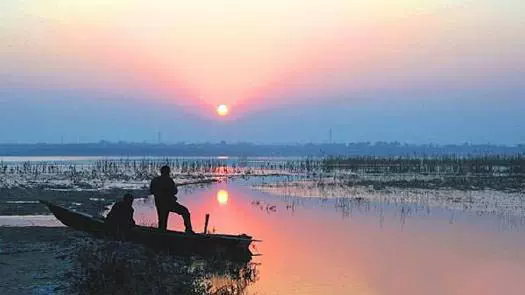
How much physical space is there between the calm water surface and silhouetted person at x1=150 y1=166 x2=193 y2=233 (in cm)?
205

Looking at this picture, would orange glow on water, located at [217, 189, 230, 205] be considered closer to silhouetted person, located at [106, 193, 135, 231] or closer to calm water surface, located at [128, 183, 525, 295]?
calm water surface, located at [128, 183, 525, 295]

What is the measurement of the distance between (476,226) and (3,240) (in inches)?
549

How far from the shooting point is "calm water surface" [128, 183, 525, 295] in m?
12.5

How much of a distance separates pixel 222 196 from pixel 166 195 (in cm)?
1732

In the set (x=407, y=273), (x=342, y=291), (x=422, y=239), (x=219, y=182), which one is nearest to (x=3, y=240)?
(x=342, y=291)

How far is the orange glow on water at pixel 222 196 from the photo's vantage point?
28.2 m

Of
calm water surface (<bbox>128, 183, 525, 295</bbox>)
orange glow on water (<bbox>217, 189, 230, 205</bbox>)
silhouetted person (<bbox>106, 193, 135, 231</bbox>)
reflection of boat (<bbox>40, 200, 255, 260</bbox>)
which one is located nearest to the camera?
calm water surface (<bbox>128, 183, 525, 295</bbox>)

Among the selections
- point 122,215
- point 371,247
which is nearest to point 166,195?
point 122,215

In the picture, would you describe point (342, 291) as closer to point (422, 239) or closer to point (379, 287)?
point (379, 287)

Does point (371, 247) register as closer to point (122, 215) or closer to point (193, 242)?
point (193, 242)

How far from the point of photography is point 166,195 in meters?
13.7

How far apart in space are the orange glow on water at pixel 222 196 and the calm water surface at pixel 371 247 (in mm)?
1102

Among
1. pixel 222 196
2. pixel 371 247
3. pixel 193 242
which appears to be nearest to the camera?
pixel 193 242

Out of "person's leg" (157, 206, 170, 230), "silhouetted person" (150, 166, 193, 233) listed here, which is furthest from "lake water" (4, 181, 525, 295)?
"person's leg" (157, 206, 170, 230)
